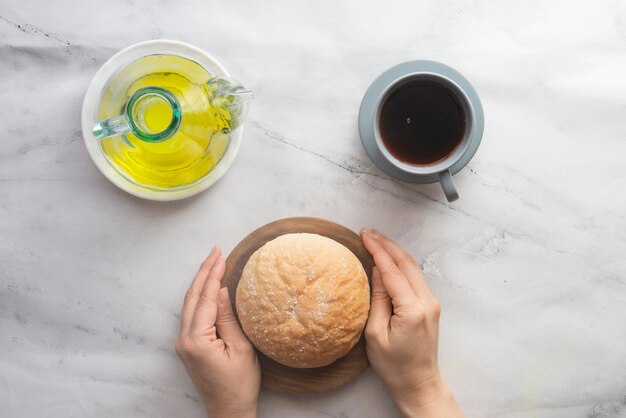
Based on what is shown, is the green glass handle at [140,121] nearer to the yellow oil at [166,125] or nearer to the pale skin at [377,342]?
the yellow oil at [166,125]

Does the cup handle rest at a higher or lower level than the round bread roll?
higher

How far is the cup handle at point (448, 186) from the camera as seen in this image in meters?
0.97

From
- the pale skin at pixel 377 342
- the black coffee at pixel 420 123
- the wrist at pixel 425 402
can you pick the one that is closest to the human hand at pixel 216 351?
the pale skin at pixel 377 342

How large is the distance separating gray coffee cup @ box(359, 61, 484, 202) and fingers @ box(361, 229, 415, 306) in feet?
0.46

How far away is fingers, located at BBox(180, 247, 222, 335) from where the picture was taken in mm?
1116

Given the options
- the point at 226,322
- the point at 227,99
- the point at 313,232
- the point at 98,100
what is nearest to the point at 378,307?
the point at 313,232

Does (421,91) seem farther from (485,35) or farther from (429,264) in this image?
(429,264)

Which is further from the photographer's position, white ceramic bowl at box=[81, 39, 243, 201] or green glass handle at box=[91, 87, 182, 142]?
white ceramic bowl at box=[81, 39, 243, 201]

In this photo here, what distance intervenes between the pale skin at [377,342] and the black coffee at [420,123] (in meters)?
0.20

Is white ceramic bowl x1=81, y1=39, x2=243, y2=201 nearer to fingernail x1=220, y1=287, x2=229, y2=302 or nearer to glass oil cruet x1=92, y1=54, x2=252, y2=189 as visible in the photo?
glass oil cruet x1=92, y1=54, x2=252, y2=189

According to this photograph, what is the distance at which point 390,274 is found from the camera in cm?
108

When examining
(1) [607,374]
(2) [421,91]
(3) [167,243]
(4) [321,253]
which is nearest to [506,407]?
(1) [607,374]

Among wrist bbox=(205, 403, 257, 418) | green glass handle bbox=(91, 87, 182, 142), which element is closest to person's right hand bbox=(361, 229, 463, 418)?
wrist bbox=(205, 403, 257, 418)

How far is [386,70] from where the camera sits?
1.12m
